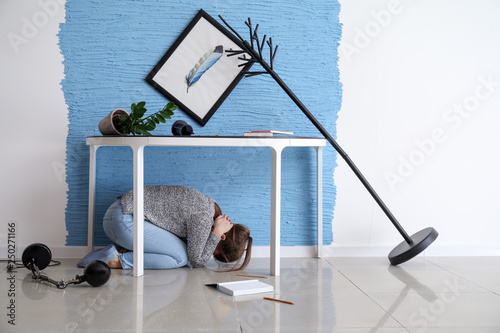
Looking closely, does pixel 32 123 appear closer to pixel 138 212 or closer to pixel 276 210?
pixel 138 212

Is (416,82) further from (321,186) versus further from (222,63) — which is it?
(222,63)

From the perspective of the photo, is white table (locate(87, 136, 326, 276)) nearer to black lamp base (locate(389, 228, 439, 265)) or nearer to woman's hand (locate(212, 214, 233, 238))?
woman's hand (locate(212, 214, 233, 238))

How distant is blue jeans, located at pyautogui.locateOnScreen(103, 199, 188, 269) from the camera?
2.24 metres

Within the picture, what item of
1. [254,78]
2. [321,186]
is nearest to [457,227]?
[321,186]

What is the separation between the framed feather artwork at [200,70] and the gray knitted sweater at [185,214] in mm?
463

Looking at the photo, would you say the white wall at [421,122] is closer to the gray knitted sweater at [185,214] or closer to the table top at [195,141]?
the table top at [195,141]

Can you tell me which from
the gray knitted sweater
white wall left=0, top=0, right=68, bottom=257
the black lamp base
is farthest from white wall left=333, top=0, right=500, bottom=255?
white wall left=0, top=0, right=68, bottom=257

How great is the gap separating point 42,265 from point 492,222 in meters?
2.26

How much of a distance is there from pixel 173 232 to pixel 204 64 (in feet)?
2.91

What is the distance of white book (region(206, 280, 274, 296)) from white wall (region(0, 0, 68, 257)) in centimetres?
108

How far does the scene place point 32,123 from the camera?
2.53m

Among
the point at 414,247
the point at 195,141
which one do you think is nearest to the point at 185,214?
the point at 195,141

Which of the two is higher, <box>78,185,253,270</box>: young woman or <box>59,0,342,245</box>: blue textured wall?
<box>59,0,342,245</box>: blue textured wall

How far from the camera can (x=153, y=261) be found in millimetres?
2252
